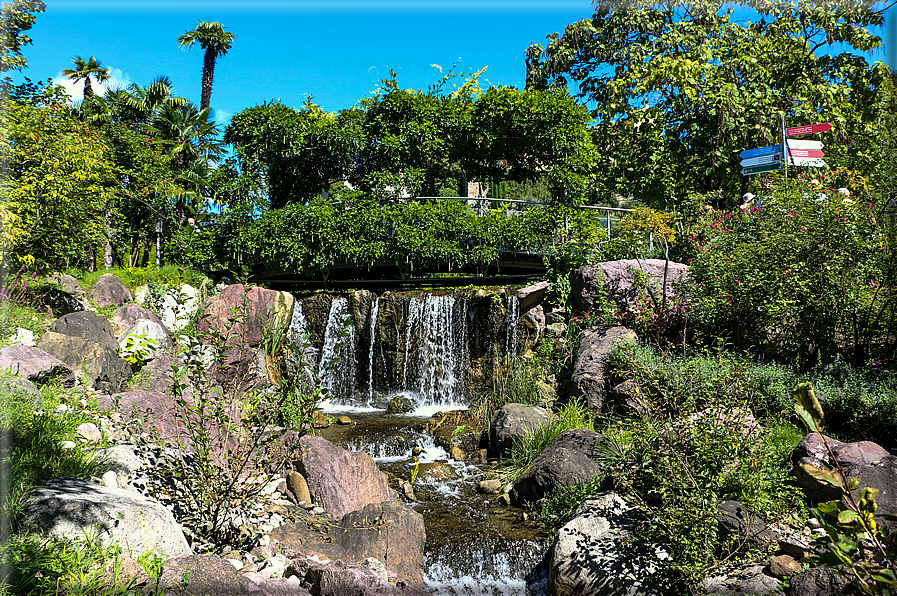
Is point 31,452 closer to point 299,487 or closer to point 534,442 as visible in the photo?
point 299,487

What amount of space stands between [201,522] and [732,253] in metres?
8.30

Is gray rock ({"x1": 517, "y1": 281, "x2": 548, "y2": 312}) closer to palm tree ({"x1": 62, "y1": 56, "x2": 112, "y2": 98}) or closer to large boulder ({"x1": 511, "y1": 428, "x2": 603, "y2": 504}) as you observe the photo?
large boulder ({"x1": 511, "y1": 428, "x2": 603, "y2": 504})

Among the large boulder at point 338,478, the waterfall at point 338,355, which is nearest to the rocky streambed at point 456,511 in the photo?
the large boulder at point 338,478

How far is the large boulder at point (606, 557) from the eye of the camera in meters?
4.35

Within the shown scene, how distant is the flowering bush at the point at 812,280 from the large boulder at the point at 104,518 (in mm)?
7411

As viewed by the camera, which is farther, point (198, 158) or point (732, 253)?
point (198, 158)

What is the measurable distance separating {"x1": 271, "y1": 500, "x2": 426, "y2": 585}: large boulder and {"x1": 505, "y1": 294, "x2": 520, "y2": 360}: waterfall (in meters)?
6.72

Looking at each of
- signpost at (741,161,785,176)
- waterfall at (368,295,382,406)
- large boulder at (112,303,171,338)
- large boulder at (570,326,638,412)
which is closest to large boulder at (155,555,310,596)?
large boulder at (570,326,638,412)

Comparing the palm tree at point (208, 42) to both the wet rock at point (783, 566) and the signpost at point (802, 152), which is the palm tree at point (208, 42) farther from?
the wet rock at point (783, 566)

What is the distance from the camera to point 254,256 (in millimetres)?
16281

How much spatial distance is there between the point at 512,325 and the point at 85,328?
26.1 feet

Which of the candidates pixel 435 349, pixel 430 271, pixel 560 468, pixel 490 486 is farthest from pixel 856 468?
pixel 430 271

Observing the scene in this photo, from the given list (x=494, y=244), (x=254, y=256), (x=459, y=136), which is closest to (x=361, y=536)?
(x=494, y=244)

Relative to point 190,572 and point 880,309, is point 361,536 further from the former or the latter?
point 880,309
